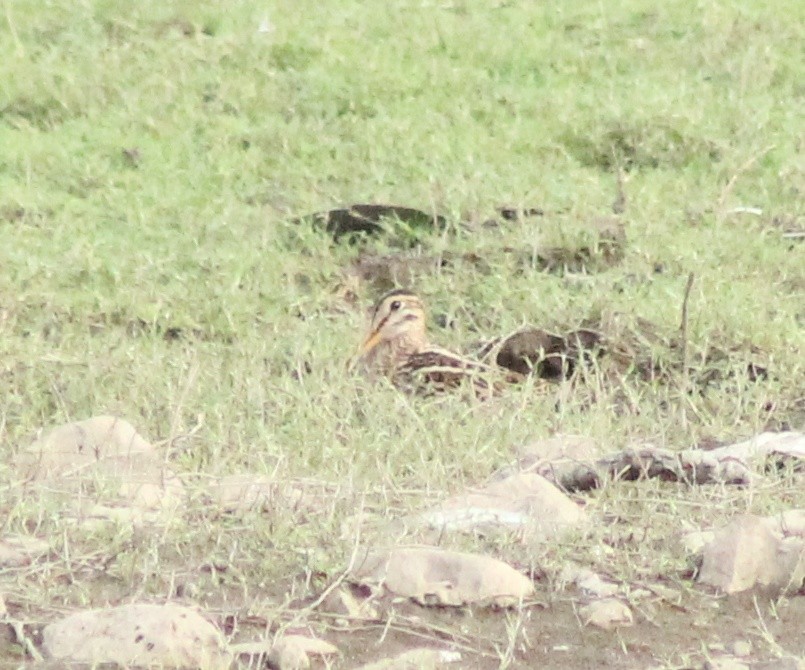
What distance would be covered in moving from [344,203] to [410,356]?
5.86ft

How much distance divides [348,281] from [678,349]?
1.64 meters

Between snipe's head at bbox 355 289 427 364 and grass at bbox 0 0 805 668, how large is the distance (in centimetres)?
15

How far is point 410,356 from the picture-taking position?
280 inches

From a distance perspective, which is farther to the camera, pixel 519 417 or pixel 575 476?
pixel 519 417

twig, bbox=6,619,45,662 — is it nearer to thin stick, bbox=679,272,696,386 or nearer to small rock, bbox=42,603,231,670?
small rock, bbox=42,603,231,670

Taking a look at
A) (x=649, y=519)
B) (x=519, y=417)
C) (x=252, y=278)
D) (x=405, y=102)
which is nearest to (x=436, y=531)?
(x=649, y=519)

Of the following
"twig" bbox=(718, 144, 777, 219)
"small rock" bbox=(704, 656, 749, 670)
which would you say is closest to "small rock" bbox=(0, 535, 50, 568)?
"small rock" bbox=(704, 656, 749, 670)

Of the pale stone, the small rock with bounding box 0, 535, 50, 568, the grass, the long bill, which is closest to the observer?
the small rock with bounding box 0, 535, 50, 568

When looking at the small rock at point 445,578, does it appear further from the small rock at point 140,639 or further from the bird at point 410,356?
the bird at point 410,356

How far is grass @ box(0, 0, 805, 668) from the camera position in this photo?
18.9ft

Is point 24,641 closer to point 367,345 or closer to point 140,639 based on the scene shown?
point 140,639

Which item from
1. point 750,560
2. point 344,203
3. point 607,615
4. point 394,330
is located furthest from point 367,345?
point 607,615

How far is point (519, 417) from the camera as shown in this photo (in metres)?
5.93

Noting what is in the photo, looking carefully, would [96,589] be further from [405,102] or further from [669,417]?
[405,102]
